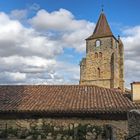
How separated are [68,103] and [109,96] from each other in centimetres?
261

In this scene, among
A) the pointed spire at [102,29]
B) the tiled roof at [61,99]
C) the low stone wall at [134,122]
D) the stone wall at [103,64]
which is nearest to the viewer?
the low stone wall at [134,122]

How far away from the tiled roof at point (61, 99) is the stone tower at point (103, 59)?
147 feet

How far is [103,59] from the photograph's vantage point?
68688 mm

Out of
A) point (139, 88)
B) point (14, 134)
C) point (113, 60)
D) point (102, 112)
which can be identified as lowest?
point (14, 134)

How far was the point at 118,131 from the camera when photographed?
1677 cm

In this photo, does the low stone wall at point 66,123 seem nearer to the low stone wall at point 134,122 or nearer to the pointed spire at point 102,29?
the low stone wall at point 134,122

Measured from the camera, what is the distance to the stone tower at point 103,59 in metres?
66.6

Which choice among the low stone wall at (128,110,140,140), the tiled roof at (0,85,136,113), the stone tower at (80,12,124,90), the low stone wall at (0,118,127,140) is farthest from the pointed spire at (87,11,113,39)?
the low stone wall at (128,110,140,140)

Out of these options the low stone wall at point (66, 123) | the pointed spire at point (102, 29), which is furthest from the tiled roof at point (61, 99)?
the pointed spire at point (102, 29)

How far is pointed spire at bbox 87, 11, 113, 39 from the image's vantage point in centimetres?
6875

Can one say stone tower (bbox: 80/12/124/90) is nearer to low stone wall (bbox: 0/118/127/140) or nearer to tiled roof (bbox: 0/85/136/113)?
tiled roof (bbox: 0/85/136/113)

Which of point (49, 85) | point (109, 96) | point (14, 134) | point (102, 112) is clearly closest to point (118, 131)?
point (102, 112)

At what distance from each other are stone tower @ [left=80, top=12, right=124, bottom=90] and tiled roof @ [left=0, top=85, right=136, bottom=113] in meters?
44.8

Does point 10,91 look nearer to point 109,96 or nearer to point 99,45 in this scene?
point 109,96
